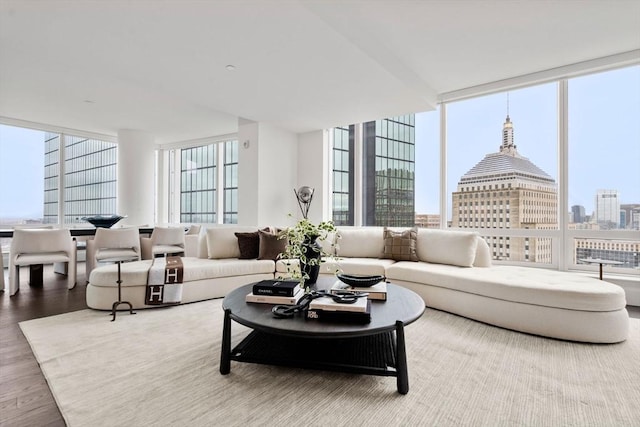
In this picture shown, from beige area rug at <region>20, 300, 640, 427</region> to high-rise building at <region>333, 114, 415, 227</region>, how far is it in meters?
3.04

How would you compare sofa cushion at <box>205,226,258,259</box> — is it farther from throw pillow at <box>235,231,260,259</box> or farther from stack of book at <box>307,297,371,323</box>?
stack of book at <box>307,297,371,323</box>

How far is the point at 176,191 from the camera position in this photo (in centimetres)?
853

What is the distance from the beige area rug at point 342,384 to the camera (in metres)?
1.65

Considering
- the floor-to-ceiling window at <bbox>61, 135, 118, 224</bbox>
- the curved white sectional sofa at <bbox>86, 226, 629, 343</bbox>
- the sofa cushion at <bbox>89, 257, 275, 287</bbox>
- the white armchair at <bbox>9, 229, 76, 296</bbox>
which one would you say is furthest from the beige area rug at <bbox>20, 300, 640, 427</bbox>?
the floor-to-ceiling window at <bbox>61, 135, 118, 224</bbox>

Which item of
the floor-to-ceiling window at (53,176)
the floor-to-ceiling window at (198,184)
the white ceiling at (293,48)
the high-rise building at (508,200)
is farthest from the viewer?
the floor-to-ceiling window at (198,184)

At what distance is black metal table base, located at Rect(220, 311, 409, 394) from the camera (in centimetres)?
187

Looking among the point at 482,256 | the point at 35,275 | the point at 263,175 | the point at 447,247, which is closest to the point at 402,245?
the point at 447,247

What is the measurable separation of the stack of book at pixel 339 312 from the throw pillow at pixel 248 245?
2401 mm

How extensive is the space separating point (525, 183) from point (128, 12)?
4769 mm

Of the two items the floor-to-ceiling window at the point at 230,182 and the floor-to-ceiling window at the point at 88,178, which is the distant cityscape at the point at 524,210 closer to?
the floor-to-ceiling window at the point at 230,182

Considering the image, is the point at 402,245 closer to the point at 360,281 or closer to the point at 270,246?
the point at 270,246

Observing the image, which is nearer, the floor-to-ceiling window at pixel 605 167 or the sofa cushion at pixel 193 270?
the sofa cushion at pixel 193 270

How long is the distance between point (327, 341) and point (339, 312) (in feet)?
1.56

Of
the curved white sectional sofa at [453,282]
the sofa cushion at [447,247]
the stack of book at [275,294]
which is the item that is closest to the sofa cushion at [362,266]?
the curved white sectional sofa at [453,282]
